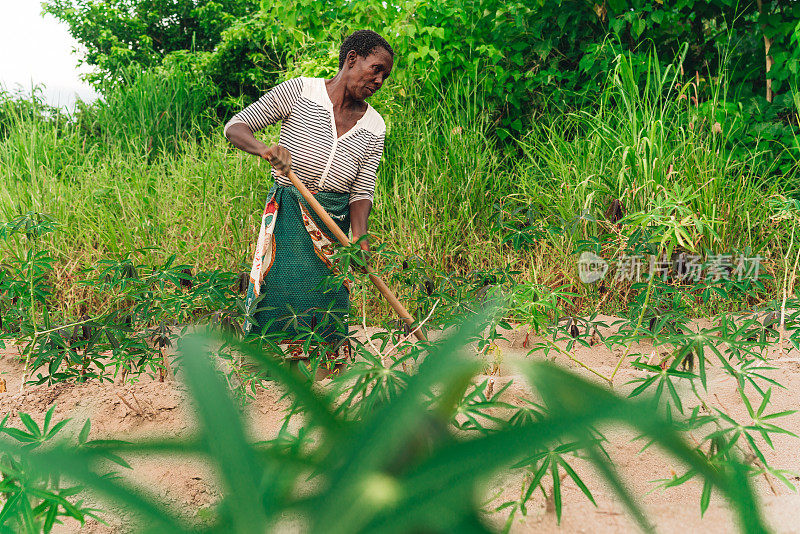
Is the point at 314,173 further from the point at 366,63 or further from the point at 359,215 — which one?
the point at 366,63

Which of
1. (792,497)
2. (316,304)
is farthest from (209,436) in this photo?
(316,304)

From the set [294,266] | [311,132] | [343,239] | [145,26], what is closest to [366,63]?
[311,132]

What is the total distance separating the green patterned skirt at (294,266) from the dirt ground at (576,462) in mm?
358

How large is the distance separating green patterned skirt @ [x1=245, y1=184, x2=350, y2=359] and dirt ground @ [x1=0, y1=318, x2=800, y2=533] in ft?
1.18

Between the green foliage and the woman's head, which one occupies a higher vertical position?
the green foliage

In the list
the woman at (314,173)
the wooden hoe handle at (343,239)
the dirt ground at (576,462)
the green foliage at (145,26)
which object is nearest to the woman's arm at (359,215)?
the woman at (314,173)

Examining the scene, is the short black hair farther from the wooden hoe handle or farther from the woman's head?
the wooden hoe handle

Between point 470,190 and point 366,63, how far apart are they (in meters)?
1.99

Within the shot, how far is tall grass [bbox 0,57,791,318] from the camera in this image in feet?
11.6

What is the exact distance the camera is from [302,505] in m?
0.20

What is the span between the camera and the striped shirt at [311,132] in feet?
8.07

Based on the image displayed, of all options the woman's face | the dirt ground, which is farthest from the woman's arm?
the dirt ground

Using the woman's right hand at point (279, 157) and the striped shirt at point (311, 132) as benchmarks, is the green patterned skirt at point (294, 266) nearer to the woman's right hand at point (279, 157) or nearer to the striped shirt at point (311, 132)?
the striped shirt at point (311, 132)

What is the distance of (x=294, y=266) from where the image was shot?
2.56 meters
